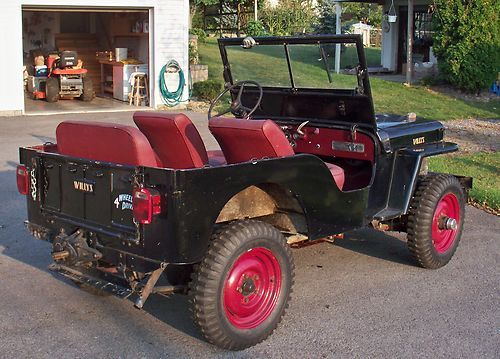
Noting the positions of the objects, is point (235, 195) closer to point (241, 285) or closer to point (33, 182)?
point (241, 285)

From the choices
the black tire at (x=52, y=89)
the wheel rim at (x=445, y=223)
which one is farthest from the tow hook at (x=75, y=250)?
the black tire at (x=52, y=89)

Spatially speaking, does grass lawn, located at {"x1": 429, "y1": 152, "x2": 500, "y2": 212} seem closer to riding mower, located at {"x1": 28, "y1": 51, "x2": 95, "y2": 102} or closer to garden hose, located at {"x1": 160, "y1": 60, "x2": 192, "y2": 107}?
garden hose, located at {"x1": 160, "y1": 60, "x2": 192, "y2": 107}

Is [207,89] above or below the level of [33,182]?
above

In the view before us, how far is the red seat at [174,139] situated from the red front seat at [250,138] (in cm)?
18

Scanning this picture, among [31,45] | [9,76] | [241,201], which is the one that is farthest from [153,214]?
[31,45]

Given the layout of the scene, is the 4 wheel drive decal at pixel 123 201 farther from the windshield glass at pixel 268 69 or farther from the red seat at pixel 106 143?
the windshield glass at pixel 268 69

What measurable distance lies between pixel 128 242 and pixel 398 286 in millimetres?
2285

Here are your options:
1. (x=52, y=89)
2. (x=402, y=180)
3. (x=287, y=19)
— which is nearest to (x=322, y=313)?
(x=402, y=180)

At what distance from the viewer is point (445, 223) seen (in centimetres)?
566

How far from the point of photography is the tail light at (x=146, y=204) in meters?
3.77

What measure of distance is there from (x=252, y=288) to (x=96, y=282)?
943 mm

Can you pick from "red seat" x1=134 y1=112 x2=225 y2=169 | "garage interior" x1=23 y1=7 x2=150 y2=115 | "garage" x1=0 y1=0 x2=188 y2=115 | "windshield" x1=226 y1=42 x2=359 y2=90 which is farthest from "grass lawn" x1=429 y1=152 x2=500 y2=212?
"garage interior" x1=23 y1=7 x2=150 y2=115

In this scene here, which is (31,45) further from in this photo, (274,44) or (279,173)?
(279,173)

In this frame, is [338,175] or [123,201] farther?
[338,175]
